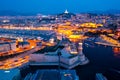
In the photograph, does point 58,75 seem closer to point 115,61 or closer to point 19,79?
point 19,79

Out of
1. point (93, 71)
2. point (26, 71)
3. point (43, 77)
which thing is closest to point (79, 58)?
point (93, 71)

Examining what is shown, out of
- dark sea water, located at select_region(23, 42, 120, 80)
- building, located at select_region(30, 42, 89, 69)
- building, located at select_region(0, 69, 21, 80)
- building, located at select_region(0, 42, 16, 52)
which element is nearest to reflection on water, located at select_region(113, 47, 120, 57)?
dark sea water, located at select_region(23, 42, 120, 80)

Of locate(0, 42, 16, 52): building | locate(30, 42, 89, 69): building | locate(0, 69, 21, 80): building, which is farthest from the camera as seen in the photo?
locate(0, 42, 16, 52): building

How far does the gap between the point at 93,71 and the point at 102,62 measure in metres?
0.95

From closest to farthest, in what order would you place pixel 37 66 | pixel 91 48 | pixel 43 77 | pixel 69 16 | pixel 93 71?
pixel 43 77, pixel 93 71, pixel 37 66, pixel 91 48, pixel 69 16

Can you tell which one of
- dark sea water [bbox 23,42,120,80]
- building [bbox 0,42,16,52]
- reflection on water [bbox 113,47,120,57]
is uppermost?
building [bbox 0,42,16,52]

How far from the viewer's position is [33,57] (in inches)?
287

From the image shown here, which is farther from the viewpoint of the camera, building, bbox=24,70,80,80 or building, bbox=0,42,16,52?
building, bbox=0,42,16,52

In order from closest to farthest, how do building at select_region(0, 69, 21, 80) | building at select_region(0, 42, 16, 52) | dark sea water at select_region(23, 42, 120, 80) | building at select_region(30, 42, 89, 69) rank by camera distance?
building at select_region(0, 69, 21, 80) → dark sea water at select_region(23, 42, 120, 80) → building at select_region(30, 42, 89, 69) → building at select_region(0, 42, 16, 52)

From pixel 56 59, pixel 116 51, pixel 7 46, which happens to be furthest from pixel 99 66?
pixel 7 46

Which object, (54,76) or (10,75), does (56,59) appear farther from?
(10,75)

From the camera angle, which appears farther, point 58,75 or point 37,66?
point 37,66

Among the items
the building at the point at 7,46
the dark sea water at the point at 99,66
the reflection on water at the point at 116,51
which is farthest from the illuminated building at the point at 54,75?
the reflection on water at the point at 116,51

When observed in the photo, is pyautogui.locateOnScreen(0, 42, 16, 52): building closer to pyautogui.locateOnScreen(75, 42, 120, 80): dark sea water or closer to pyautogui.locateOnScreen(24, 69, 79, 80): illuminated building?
pyautogui.locateOnScreen(75, 42, 120, 80): dark sea water
